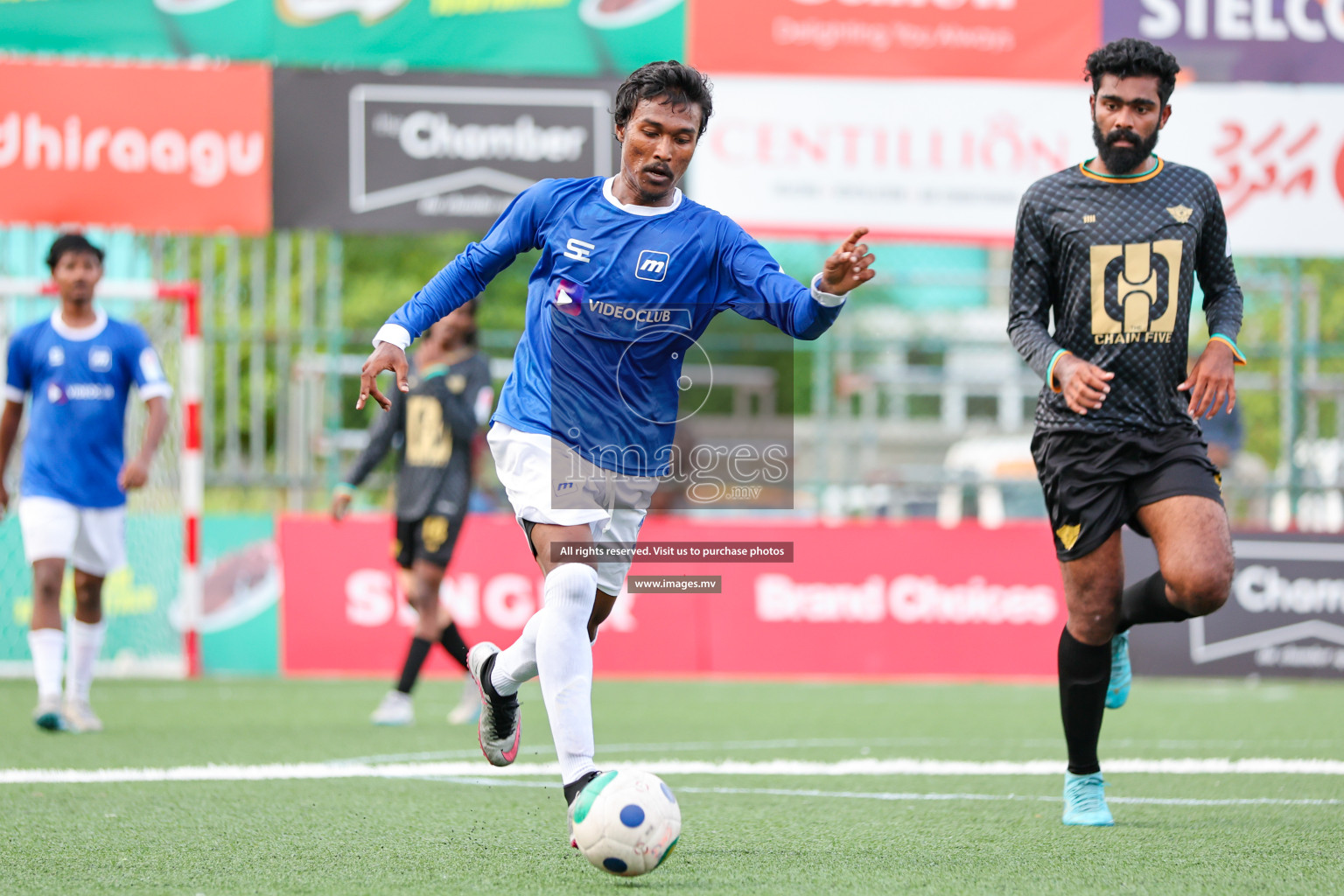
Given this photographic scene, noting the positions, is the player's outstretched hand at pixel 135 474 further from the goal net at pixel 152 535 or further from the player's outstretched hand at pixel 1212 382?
the player's outstretched hand at pixel 1212 382

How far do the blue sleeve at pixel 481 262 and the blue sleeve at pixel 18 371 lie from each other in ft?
14.2

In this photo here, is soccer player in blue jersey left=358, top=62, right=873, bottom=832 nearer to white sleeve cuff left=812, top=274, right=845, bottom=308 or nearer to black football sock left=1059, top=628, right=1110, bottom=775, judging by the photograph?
white sleeve cuff left=812, top=274, right=845, bottom=308

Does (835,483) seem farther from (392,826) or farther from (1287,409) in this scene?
(392,826)

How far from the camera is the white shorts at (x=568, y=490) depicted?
4527 mm

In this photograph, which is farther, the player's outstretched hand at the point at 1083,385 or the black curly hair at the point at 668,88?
the player's outstretched hand at the point at 1083,385

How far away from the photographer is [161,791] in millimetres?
5746

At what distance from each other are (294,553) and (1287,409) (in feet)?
25.4

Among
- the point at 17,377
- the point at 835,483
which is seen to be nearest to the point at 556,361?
the point at 17,377

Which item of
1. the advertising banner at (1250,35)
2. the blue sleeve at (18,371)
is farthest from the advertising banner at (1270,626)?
the blue sleeve at (18,371)

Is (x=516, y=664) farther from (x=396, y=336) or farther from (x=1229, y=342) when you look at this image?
(x=1229, y=342)

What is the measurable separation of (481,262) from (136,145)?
782 cm

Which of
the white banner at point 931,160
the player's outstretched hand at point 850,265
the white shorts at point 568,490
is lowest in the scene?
the white shorts at point 568,490

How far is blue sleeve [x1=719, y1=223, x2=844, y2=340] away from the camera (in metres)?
4.42

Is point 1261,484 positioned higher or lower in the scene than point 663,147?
lower
